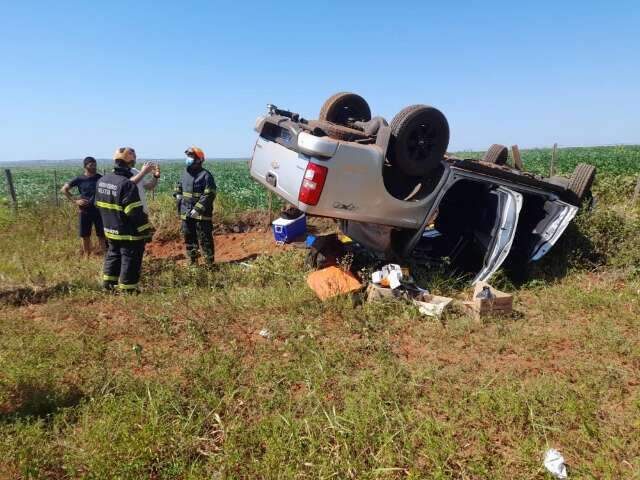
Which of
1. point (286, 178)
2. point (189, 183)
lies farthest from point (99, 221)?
point (286, 178)

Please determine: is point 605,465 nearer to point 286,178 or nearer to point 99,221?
point 286,178

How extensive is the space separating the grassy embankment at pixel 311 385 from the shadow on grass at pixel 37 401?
1 cm

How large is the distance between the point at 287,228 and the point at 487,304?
3139 mm

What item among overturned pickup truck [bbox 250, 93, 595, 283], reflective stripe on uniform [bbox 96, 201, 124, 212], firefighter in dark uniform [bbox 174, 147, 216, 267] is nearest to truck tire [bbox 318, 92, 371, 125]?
overturned pickup truck [bbox 250, 93, 595, 283]

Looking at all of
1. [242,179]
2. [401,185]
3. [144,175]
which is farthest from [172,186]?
[401,185]

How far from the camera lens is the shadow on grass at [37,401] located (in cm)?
258

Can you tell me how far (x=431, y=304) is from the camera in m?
4.14

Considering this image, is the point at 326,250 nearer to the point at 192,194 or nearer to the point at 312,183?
the point at 312,183

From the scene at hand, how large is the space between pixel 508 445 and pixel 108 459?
2.22m

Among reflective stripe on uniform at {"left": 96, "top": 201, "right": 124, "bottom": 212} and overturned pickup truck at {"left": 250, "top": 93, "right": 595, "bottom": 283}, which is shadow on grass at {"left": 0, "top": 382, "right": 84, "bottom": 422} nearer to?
reflective stripe on uniform at {"left": 96, "top": 201, "right": 124, "bottom": 212}

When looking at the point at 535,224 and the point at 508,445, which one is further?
the point at 535,224

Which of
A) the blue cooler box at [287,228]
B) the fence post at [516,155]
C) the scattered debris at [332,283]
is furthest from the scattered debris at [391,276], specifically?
the fence post at [516,155]

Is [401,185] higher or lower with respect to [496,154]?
lower

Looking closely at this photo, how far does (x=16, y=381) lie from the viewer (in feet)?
9.23
